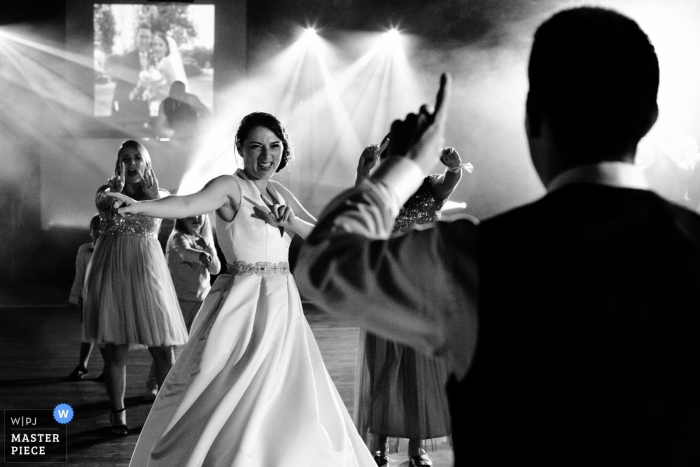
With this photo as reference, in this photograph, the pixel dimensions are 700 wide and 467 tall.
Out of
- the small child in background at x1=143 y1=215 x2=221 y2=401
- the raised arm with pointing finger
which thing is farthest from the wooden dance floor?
the raised arm with pointing finger

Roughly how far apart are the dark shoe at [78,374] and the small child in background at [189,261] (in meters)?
0.78

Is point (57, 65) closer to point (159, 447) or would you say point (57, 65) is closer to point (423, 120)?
point (159, 447)

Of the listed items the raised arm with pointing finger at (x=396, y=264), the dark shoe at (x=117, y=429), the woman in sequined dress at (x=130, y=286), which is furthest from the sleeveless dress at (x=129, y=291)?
the raised arm with pointing finger at (x=396, y=264)

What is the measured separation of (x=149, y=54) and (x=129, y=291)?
277 inches

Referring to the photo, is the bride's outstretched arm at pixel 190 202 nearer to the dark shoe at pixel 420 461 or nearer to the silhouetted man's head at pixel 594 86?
the dark shoe at pixel 420 461

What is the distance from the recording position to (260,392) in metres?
2.61

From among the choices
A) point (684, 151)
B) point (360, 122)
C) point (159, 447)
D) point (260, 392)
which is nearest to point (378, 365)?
point (260, 392)

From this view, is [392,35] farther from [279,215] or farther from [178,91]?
[279,215]

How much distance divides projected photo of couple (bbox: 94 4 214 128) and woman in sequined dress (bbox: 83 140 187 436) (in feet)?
21.3

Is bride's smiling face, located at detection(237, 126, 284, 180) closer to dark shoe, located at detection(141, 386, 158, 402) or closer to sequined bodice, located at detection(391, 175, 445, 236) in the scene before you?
sequined bodice, located at detection(391, 175, 445, 236)

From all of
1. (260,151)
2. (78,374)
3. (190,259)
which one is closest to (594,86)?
(260,151)

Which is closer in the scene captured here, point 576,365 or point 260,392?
point 576,365

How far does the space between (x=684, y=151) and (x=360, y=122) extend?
15.8 ft

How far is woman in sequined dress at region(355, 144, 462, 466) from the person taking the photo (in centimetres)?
335
